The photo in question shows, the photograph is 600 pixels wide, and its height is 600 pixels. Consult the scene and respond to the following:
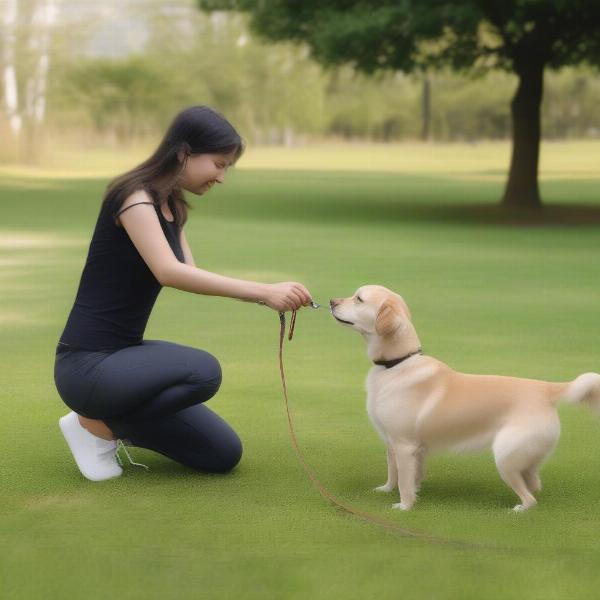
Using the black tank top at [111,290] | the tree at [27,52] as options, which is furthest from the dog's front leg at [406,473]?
the tree at [27,52]

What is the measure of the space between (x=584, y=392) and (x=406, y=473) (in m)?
0.72

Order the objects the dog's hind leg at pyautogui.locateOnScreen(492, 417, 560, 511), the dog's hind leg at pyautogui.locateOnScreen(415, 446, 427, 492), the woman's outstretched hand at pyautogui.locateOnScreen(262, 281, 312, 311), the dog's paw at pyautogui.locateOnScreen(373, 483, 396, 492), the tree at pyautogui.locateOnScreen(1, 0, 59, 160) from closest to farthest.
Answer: the dog's hind leg at pyautogui.locateOnScreen(492, 417, 560, 511)
the woman's outstretched hand at pyautogui.locateOnScreen(262, 281, 312, 311)
the dog's hind leg at pyautogui.locateOnScreen(415, 446, 427, 492)
the dog's paw at pyautogui.locateOnScreen(373, 483, 396, 492)
the tree at pyautogui.locateOnScreen(1, 0, 59, 160)

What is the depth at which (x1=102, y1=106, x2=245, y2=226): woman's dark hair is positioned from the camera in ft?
14.7

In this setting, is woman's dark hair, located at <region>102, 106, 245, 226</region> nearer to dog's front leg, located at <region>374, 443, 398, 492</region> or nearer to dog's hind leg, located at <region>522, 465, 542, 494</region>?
dog's front leg, located at <region>374, 443, 398, 492</region>

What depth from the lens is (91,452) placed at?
4.75 meters

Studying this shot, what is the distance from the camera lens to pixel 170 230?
4.64 m

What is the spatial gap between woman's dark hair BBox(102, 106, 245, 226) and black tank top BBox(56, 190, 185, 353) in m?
0.09

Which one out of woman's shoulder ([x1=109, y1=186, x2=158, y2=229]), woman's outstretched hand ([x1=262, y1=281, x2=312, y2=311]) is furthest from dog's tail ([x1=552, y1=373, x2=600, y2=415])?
woman's shoulder ([x1=109, y1=186, x2=158, y2=229])

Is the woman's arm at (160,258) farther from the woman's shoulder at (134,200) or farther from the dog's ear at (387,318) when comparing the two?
the dog's ear at (387,318)

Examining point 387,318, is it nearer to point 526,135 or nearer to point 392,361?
point 392,361

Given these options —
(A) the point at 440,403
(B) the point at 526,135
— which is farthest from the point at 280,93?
(A) the point at 440,403

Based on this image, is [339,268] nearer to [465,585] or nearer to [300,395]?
[300,395]

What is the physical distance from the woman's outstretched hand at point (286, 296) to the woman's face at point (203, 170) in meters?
0.58

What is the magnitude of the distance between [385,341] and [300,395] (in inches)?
82.3
